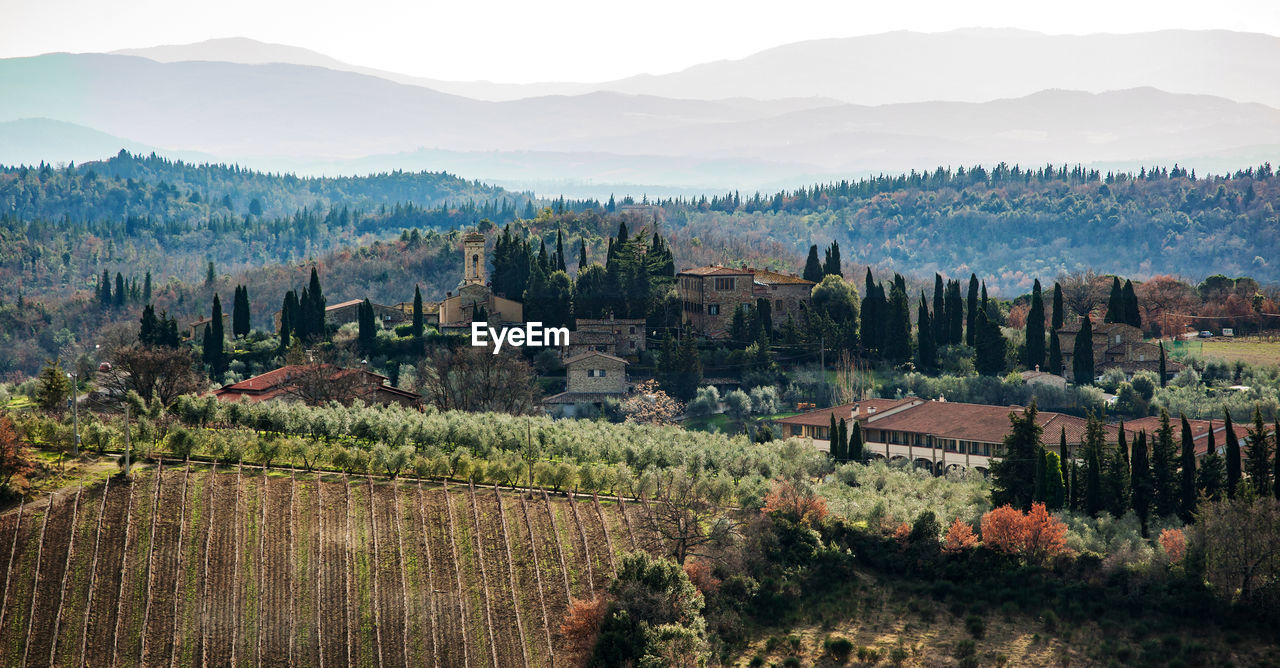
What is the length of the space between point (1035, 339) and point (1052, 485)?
104 feet

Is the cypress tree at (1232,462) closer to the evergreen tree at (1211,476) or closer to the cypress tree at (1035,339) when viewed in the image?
the evergreen tree at (1211,476)

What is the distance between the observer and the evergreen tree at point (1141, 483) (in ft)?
155

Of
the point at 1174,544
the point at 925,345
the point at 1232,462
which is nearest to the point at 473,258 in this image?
the point at 925,345

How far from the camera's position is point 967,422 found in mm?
61906

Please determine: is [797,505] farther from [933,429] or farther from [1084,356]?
[1084,356]

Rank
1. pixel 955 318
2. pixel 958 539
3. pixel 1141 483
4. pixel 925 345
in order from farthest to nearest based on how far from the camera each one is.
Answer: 1. pixel 955 318
2. pixel 925 345
3. pixel 1141 483
4. pixel 958 539

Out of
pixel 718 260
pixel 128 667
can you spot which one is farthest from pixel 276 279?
pixel 128 667

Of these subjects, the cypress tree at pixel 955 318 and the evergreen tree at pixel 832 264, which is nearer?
the cypress tree at pixel 955 318

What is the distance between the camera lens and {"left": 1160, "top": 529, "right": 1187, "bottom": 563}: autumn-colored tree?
1715 inches

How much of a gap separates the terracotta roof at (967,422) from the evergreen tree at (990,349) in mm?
12163

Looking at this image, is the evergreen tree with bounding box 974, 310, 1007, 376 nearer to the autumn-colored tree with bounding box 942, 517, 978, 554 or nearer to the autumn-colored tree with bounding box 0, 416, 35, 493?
the autumn-colored tree with bounding box 942, 517, 978, 554

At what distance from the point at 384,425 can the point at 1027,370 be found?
138 ft

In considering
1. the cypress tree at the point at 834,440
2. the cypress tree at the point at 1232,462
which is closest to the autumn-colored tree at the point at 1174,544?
the cypress tree at the point at 1232,462

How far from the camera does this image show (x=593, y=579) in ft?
136
